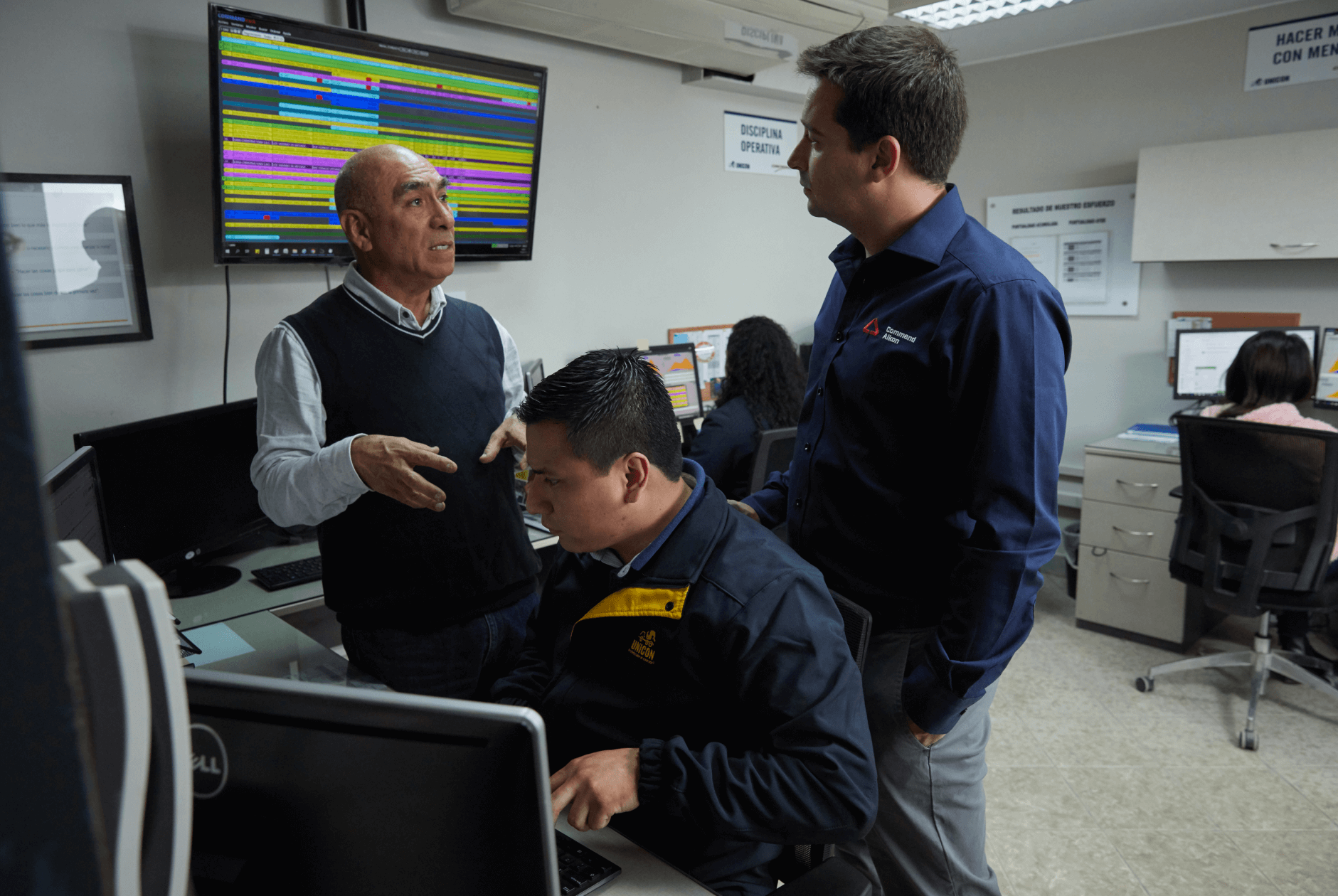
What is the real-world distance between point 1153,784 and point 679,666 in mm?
2189

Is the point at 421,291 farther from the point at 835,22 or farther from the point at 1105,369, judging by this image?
the point at 1105,369

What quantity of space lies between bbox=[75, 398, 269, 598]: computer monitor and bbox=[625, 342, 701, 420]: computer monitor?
1.67 meters

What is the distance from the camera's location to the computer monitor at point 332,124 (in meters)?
2.17

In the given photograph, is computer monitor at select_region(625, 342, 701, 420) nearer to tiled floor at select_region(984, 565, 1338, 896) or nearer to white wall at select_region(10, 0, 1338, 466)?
white wall at select_region(10, 0, 1338, 466)

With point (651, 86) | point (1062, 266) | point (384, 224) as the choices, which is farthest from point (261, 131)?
point (1062, 266)

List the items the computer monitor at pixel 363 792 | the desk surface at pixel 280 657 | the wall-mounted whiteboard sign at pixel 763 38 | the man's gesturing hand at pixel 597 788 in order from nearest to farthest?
the computer monitor at pixel 363 792
the man's gesturing hand at pixel 597 788
the desk surface at pixel 280 657
the wall-mounted whiteboard sign at pixel 763 38

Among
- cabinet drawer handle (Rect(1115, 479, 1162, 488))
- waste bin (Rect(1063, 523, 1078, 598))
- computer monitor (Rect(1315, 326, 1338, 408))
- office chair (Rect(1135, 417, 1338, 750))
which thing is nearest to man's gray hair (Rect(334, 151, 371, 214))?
office chair (Rect(1135, 417, 1338, 750))

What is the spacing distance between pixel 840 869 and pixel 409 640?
979mm

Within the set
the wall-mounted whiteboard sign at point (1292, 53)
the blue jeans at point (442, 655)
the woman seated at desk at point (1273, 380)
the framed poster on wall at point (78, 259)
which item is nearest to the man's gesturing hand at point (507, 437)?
the blue jeans at point (442, 655)

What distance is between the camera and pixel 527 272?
10.3ft

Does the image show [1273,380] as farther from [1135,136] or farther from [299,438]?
[299,438]

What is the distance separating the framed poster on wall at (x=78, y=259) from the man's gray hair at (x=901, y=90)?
5.95 feet

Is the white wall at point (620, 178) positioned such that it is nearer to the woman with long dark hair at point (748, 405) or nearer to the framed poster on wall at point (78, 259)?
the framed poster on wall at point (78, 259)

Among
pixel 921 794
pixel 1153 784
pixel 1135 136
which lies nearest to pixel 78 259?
pixel 921 794
